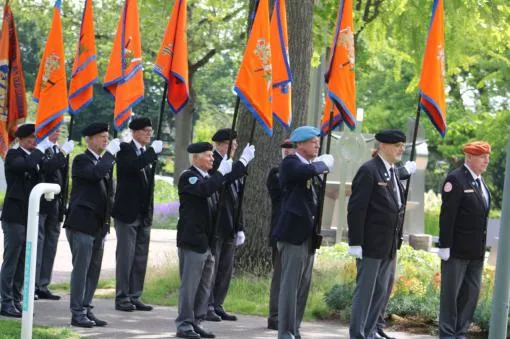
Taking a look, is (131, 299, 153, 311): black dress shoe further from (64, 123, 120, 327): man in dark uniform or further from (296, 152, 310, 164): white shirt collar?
(296, 152, 310, 164): white shirt collar

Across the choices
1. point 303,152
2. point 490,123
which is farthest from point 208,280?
point 490,123

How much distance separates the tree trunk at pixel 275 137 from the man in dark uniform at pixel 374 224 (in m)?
4.34

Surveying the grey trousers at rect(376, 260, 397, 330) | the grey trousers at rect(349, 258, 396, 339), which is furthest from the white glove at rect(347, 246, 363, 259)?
the grey trousers at rect(376, 260, 397, 330)

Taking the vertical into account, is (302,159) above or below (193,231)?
above

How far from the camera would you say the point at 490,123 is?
30.7 metres

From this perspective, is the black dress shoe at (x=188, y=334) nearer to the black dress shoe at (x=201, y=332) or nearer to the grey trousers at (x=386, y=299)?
the black dress shoe at (x=201, y=332)

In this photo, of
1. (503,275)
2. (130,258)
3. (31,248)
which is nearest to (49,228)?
(130,258)

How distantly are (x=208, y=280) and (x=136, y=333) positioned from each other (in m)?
0.85

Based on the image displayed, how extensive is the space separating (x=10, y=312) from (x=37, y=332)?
1524 mm

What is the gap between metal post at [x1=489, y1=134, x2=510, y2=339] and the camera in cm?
785

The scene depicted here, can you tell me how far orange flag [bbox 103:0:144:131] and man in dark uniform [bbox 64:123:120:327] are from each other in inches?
42.0

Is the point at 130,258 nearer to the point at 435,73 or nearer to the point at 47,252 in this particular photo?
the point at 47,252

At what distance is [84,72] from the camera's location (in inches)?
489

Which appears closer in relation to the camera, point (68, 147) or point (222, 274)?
point (68, 147)
